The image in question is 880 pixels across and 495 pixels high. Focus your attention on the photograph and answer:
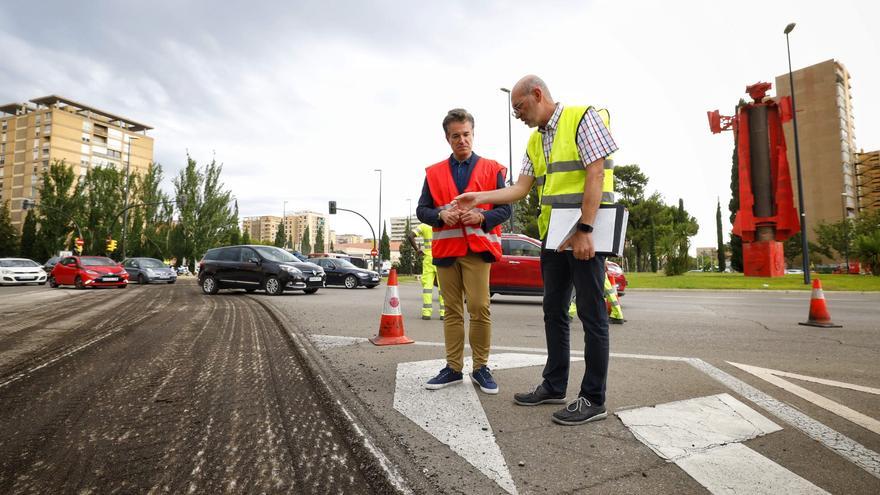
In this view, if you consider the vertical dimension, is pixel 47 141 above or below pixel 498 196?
above

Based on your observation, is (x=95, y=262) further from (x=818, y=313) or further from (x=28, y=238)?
(x=28, y=238)

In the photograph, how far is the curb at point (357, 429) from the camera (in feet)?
5.54

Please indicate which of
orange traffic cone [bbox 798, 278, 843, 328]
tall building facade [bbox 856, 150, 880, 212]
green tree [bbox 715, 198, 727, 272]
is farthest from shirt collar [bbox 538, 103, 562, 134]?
tall building facade [bbox 856, 150, 880, 212]

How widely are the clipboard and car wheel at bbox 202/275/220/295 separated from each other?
14.0 meters

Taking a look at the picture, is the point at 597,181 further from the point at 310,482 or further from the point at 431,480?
the point at 310,482

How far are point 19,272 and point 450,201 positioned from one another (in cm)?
2605

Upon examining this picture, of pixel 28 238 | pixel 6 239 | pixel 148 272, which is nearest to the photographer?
pixel 148 272

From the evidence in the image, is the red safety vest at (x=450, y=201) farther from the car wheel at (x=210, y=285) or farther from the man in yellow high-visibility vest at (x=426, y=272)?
the car wheel at (x=210, y=285)

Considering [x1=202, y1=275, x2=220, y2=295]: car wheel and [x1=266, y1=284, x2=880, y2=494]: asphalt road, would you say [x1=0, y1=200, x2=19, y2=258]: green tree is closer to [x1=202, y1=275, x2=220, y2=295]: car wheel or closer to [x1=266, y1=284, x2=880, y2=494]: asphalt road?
[x1=202, y1=275, x2=220, y2=295]: car wheel

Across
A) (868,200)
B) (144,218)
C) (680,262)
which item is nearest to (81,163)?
(144,218)

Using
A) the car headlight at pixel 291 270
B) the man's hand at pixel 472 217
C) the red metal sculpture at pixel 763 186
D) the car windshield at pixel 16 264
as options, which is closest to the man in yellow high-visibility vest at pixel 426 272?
the man's hand at pixel 472 217

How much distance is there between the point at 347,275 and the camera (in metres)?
21.2

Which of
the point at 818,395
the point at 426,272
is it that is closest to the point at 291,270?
the point at 426,272

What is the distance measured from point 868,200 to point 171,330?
119m
